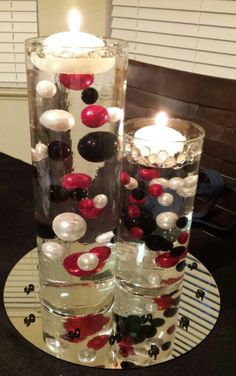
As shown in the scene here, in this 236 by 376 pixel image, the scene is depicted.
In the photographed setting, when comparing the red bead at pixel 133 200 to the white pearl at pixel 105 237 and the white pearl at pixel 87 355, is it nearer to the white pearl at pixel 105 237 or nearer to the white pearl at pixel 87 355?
the white pearl at pixel 105 237

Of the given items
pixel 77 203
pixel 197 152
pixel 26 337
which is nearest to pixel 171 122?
pixel 197 152

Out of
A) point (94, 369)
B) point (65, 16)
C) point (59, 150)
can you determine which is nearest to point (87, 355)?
point (94, 369)

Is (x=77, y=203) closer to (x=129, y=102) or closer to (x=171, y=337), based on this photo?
(x=171, y=337)

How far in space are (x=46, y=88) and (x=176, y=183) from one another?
0.19 metres

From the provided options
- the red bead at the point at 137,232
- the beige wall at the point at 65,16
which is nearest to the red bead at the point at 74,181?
the red bead at the point at 137,232

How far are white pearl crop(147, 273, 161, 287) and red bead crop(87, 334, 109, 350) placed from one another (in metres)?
0.09

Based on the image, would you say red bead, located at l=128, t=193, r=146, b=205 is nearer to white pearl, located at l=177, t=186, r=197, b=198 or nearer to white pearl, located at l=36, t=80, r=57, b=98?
white pearl, located at l=177, t=186, r=197, b=198

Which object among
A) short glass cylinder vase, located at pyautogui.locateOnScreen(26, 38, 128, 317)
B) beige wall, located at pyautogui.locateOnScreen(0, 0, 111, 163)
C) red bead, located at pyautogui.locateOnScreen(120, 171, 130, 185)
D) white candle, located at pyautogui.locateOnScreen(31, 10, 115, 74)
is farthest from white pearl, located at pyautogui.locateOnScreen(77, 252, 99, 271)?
beige wall, located at pyautogui.locateOnScreen(0, 0, 111, 163)

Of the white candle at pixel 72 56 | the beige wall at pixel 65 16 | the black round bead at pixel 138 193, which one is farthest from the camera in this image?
the beige wall at pixel 65 16

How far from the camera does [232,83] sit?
36.5 inches

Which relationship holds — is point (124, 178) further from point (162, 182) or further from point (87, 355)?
point (87, 355)

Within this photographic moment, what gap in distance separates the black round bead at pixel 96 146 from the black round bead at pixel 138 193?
0.24ft

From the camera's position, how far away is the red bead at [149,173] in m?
0.49

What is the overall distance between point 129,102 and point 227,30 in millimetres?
373
